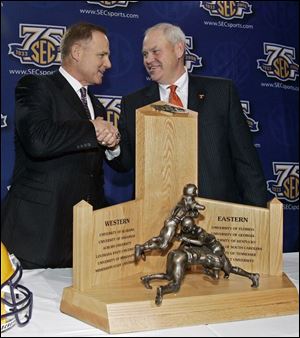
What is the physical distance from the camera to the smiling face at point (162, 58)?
217cm

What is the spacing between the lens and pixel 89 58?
2.05m

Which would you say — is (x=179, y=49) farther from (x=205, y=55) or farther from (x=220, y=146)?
(x=205, y=55)

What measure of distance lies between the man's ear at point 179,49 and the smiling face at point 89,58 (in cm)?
32

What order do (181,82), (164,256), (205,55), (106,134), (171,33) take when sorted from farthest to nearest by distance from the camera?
(205,55) < (171,33) < (181,82) < (106,134) < (164,256)

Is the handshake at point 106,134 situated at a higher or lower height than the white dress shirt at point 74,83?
lower

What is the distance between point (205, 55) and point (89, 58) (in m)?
1.48

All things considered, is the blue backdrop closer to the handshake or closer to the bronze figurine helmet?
the handshake

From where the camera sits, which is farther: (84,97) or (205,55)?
(205,55)

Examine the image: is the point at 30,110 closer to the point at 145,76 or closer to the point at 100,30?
the point at 100,30

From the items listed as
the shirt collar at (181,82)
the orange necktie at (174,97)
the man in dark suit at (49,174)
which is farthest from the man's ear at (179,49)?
the man in dark suit at (49,174)

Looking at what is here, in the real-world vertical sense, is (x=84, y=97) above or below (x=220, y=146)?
above

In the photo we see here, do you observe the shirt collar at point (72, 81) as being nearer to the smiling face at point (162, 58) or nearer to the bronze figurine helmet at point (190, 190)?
the smiling face at point (162, 58)

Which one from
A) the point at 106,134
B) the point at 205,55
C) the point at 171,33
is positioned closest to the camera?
the point at 106,134

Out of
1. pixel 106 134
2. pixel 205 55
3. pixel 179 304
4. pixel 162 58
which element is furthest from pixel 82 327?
pixel 205 55
